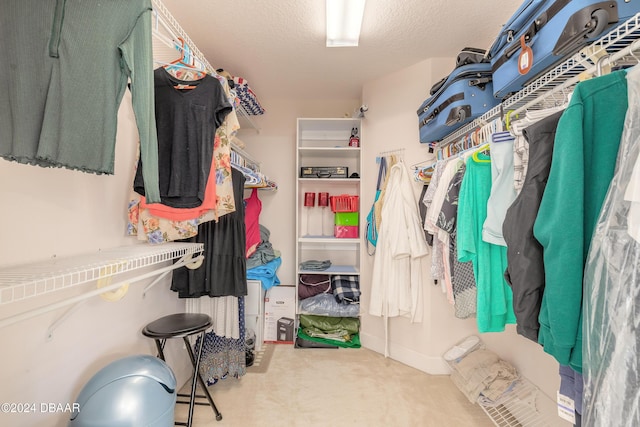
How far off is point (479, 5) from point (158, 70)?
189 centimetres

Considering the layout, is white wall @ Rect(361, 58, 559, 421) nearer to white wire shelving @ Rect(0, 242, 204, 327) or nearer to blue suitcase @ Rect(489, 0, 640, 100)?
blue suitcase @ Rect(489, 0, 640, 100)

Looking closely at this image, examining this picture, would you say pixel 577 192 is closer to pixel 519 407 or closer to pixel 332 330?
pixel 519 407

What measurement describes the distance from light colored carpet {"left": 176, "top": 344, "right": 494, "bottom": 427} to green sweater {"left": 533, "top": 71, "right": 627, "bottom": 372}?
1272mm

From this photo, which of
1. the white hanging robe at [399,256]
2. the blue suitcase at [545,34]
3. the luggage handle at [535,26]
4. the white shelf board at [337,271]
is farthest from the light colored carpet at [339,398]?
the luggage handle at [535,26]

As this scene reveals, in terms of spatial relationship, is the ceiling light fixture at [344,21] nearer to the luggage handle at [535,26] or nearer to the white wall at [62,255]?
the luggage handle at [535,26]

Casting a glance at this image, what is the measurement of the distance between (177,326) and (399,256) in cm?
157

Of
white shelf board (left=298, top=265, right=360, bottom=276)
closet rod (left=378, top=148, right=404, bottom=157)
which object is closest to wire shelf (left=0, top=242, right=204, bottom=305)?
white shelf board (left=298, top=265, right=360, bottom=276)

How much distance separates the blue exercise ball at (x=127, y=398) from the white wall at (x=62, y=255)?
17cm

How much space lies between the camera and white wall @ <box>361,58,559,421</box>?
214 centimetres

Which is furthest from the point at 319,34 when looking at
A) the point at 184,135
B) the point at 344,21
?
the point at 184,135

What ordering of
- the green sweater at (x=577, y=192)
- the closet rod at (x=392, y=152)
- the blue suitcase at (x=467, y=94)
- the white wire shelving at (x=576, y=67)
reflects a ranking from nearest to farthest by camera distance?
the green sweater at (x=577, y=192) < the white wire shelving at (x=576, y=67) < the blue suitcase at (x=467, y=94) < the closet rod at (x=392, y=152)

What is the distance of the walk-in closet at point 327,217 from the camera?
690 millimetres

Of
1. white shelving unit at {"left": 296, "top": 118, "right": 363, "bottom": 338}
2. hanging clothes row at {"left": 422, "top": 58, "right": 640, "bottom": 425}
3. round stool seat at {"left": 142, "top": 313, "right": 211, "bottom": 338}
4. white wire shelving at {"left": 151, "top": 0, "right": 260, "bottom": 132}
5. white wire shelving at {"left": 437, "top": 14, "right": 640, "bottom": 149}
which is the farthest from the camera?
white shelving unit at {"left": 296, "top": 118, "right": 363, "bottom": 338}

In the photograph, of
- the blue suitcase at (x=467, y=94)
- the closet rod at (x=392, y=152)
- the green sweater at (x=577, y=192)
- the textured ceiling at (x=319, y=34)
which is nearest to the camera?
the green sweater at (x=577, y=192)
